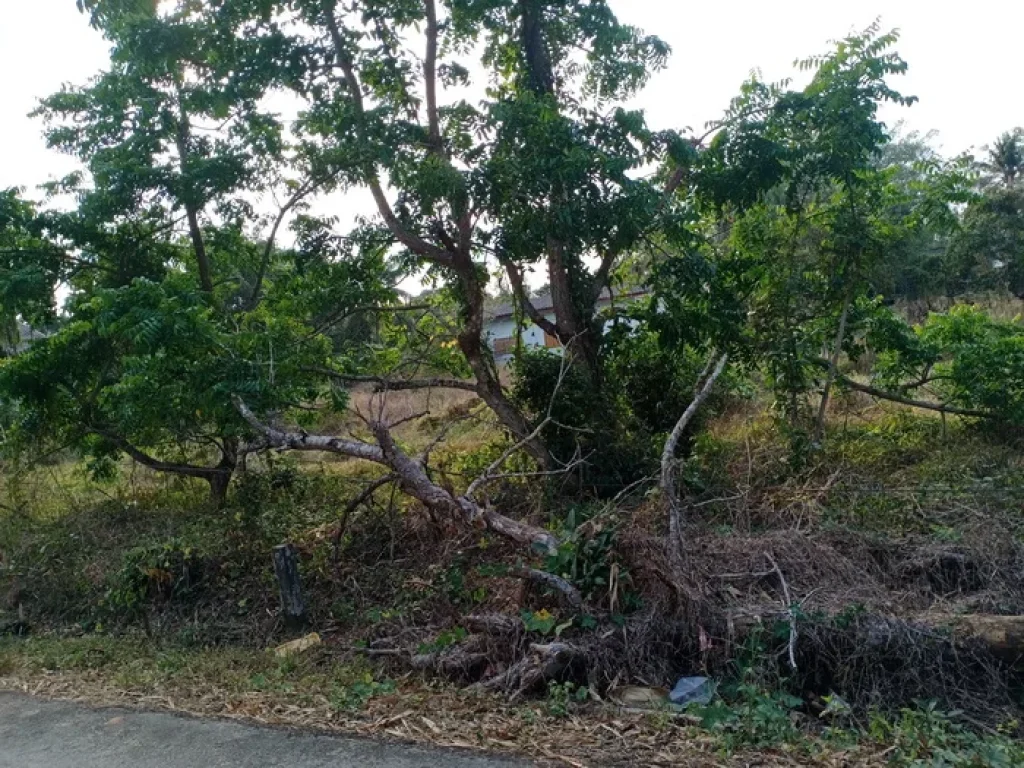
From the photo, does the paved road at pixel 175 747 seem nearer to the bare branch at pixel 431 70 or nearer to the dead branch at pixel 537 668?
the dead branch at pixel 537 668

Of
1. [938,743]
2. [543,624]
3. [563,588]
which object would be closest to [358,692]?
[543,624]

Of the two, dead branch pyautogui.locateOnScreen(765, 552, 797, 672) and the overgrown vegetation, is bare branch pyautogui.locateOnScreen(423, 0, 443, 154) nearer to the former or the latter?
the overgrown vegetation

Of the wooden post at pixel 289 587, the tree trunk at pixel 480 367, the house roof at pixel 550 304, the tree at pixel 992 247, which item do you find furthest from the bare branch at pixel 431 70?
the tree at pixel 992 247

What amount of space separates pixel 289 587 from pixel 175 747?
2.53m

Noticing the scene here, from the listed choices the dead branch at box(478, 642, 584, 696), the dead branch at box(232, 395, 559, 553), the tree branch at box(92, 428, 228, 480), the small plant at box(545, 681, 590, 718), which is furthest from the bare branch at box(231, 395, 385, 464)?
the tree branch at box(92, 428, 228, 480)

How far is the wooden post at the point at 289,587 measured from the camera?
7195mm

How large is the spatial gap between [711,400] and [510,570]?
4.65m

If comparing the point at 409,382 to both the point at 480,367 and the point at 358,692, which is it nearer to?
the point at 480,367

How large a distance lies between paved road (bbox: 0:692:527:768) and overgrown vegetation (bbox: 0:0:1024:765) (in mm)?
470

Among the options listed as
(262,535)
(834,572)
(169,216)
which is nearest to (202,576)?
(262,535)

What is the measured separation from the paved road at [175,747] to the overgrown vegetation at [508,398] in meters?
0.47

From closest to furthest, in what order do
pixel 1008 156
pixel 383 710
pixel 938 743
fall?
pixel 938 743 → pixel 383 710 → pixel 1008 156

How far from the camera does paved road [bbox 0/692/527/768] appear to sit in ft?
14.2

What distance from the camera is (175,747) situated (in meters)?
4.69
